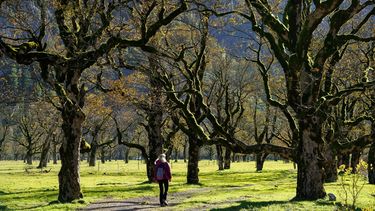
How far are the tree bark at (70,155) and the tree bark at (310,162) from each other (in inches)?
443

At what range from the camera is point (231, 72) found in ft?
195

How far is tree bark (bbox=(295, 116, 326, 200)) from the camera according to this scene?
68.2 feet

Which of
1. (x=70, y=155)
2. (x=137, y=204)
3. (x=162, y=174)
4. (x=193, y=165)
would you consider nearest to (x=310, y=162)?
(x=162, y=174)

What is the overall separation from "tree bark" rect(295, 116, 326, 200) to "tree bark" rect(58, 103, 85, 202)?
11263mm

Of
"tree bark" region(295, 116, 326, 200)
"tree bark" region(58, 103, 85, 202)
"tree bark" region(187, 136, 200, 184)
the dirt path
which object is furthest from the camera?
"tree bark" region(187, 136, 200, 184)

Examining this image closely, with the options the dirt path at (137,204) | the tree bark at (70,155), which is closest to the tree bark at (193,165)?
the dirt path at (137,204)

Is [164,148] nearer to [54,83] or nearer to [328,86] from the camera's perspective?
[328,86]

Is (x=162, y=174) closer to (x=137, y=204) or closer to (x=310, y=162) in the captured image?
(x=137, y=204)

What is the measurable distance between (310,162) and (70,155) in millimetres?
12063

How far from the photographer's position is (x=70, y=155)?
2280 cm

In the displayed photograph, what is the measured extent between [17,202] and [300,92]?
15864 millimetres

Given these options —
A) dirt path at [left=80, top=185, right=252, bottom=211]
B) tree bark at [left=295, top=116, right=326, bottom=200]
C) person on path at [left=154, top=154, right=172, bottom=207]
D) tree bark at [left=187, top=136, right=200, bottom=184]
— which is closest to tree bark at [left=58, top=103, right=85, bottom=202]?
dirt path at [left=80, top=185, right=252, bottom=211]

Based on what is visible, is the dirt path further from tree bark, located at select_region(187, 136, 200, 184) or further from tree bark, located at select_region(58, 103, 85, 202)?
tree bark, located at select_region(187, 136, 200, 184)

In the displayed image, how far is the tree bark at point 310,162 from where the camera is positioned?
20.8 metres
